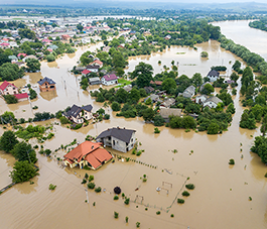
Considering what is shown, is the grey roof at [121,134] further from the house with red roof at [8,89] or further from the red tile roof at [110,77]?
the house with red roof at [8,89]

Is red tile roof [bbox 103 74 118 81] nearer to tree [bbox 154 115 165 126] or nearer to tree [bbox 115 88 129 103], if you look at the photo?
tree [bbox 115 88 129 103]

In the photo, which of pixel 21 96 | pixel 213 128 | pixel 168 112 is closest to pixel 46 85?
pixel 21 96

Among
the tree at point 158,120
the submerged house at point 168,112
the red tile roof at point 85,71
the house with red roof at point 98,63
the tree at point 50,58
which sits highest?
the submerged house at point 168,112

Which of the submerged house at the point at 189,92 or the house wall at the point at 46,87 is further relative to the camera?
the house wall at the point at 46,87

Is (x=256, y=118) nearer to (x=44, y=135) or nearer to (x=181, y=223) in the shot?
(x=181, y=223)

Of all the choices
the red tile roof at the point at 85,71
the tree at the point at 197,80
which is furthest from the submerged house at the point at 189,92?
the red tile roof at the point at 85,71

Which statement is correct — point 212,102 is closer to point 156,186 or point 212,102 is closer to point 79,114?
point 156,186

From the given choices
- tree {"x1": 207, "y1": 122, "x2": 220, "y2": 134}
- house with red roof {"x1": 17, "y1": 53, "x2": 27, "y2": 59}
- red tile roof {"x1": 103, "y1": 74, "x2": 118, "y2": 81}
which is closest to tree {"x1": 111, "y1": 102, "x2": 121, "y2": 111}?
red tile roof {"x1": 103, "y1": 74, "x2": 118, "y2": 81}
